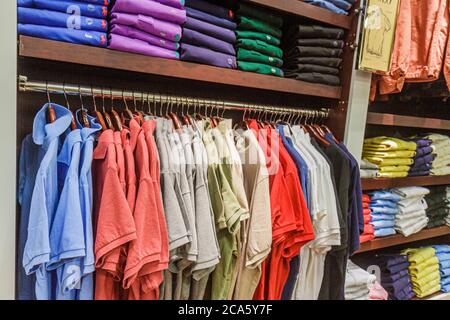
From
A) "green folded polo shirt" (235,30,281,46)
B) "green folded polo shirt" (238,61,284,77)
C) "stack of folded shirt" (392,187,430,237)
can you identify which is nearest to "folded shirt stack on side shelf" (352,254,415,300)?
"stack of folded shirt" (392,187,430,237)

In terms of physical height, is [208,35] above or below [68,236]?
above

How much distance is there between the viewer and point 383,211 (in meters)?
1.50

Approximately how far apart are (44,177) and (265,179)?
2.06ft

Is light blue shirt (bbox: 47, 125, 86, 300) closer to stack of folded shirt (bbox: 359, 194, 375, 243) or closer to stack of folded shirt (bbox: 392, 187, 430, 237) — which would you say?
stack of folded shirt (bbox: 359, 194, 375, 243)

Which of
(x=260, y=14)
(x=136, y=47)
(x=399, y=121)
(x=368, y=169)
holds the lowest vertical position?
(x=368, y=169)

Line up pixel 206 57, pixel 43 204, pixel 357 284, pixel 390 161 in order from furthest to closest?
pixel 390 161 → pixel 357 284 → pixel 206 57 → pixel 43 204

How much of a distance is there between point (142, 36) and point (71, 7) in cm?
19

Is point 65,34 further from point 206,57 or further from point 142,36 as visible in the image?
point 206,57

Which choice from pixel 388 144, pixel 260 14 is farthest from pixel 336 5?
pixel 388 144

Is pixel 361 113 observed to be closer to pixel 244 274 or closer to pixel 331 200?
pixel 331 200

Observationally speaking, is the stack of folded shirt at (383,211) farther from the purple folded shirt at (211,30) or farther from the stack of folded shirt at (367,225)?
the purple folded shirt at (211,30)

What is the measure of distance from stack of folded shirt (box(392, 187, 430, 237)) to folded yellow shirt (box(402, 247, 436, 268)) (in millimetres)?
165

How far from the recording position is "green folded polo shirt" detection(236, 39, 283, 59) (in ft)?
3.61

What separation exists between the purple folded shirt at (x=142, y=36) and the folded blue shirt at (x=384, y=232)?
1.26 meters
